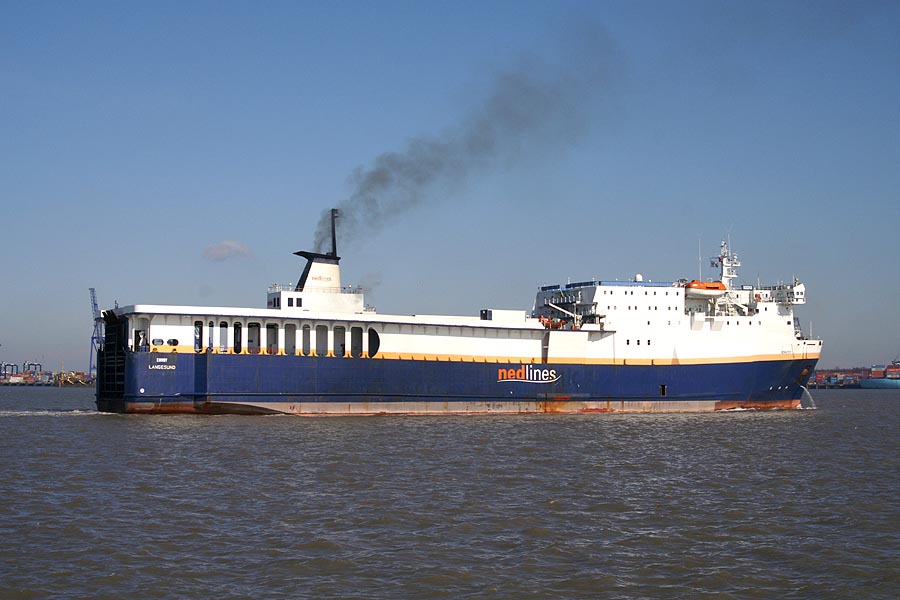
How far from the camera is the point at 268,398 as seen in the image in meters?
40.2

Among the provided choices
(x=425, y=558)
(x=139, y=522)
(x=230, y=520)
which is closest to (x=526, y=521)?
(x=425, y=558)

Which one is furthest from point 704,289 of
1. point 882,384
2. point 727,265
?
point 882,384

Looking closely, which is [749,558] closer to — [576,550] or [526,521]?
[576,550]

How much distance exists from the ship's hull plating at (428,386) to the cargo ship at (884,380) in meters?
134

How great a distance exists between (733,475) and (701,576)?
1044 cm

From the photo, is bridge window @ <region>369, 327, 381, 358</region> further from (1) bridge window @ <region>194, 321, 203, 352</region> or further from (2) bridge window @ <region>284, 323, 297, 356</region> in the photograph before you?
(1) bridge window @ <region>194, 321, 203, 352</region>

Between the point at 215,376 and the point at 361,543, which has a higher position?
the point at 215,376

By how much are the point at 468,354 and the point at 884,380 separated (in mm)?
150479

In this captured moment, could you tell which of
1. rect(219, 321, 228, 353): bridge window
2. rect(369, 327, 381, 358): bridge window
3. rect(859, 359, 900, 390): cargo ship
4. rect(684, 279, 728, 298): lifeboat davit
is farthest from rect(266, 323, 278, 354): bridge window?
rect(859, 359, 900, 390): cargo ship

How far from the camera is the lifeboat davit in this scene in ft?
160

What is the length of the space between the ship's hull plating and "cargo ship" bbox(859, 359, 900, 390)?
134 metres

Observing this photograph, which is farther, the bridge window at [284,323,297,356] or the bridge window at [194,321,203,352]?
the bridge window at [284,323,297,356]

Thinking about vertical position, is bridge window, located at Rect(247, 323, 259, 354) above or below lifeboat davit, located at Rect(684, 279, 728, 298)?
below

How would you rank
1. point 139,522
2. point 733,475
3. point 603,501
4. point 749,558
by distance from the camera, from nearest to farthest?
point 749,558
point 139,522
point 603,501
point 733,475
